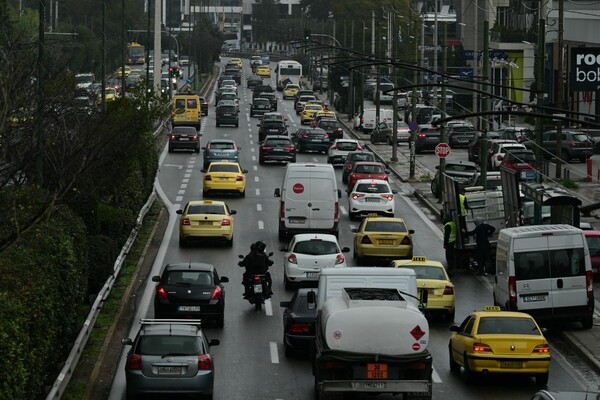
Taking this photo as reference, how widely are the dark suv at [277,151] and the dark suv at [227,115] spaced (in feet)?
77.4

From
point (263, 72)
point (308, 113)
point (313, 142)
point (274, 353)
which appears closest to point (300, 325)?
point (274, 353)

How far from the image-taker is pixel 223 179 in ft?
175

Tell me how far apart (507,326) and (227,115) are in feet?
221

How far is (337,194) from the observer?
140 feet

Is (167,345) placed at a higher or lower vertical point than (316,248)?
higher

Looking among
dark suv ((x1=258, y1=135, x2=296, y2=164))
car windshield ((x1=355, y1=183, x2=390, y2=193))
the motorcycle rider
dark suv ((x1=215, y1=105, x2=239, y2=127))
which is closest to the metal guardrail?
the motorcycle rider

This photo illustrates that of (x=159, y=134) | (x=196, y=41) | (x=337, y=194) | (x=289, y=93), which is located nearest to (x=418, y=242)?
(x=337, y=194)

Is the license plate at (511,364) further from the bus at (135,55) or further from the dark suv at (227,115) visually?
the bus at (135,55)

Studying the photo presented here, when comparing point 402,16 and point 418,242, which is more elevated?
point 402,16

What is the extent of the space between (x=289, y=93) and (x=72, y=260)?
327ft

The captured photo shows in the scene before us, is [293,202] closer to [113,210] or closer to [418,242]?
[418,242]

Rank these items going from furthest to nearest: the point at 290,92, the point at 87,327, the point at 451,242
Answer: the point at 290,92, the point at 451,242, the point at 87,327

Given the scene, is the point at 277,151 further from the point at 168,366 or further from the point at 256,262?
the point at 168,366

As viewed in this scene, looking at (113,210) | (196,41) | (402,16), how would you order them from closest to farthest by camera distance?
1. (113,210)
2. (402,16)
3. (196,41)
